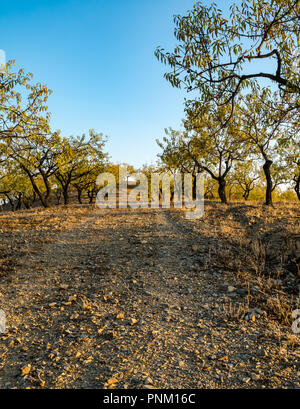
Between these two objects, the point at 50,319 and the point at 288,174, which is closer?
the point at 50,319

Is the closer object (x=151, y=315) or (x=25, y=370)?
(x=25, y=370)

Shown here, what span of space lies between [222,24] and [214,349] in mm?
8215

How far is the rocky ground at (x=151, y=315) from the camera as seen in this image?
11.3 feet

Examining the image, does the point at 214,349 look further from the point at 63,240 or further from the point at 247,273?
the point at 63,240

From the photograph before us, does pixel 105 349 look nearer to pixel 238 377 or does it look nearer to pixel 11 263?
pixel 238 377

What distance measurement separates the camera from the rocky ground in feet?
11.3

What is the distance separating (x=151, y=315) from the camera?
5.04 meters

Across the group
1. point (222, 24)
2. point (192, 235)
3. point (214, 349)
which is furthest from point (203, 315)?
point (222, 24)

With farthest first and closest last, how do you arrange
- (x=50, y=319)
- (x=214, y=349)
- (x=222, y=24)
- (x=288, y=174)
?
1. (x=288, y=174)
2. (x=222, y=24)
3. (x=50, y=319)
4. (x=214, y=349)

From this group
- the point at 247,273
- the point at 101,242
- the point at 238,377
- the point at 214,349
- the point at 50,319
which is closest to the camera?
the point at 238,377
